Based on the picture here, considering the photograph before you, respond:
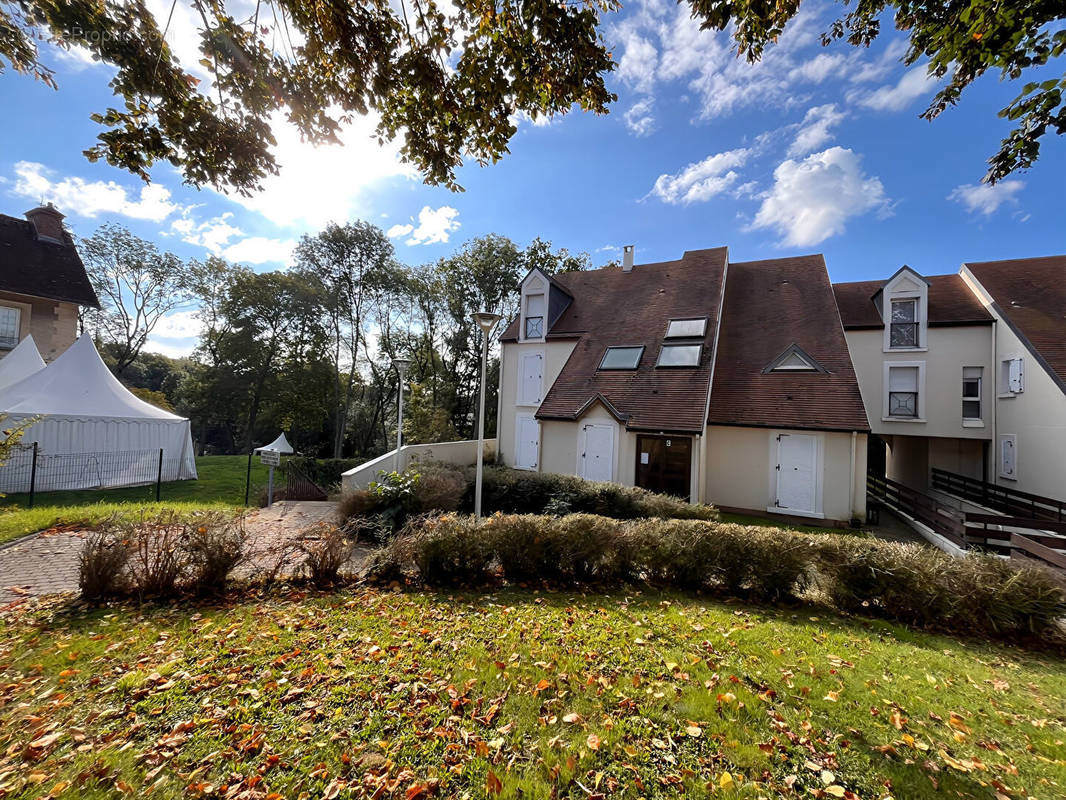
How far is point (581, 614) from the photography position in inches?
202

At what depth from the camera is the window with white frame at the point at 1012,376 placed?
12266mm

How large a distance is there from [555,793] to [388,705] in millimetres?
1471

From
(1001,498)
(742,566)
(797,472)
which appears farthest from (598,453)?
(1001,498)

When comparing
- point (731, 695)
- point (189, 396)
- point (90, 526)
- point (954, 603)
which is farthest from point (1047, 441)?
point (189, 396)

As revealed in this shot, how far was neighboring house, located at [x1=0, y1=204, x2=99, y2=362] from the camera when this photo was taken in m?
18.0

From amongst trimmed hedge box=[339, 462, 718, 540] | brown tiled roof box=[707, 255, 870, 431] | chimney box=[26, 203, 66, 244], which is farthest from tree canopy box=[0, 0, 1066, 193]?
chimney box=[26, 203, 66, 244]

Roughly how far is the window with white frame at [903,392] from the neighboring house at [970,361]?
31 millimetres

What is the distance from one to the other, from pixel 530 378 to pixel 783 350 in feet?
32.3

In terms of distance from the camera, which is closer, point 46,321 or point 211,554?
point 211,554

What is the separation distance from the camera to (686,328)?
1483cm

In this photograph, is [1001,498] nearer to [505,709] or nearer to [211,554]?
[505,709]

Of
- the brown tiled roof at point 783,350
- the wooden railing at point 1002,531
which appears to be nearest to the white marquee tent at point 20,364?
the brown tiled roof at point 783,350

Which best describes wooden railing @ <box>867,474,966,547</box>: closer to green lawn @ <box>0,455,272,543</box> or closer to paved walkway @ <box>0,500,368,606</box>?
paved walkway @ <box>0,500,368,606</box>

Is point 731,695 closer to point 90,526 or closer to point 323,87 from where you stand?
point 323,87
